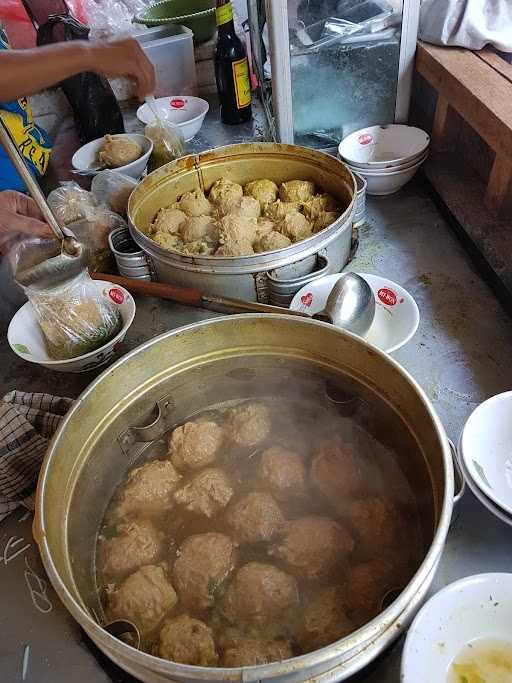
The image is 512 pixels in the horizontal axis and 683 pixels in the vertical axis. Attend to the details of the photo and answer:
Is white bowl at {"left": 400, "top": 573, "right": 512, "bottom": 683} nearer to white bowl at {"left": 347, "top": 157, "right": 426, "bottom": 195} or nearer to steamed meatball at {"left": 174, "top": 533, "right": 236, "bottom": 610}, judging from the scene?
steamed meatball at {"left": 174, "top": 533, "right": 236, "bottom": 610}

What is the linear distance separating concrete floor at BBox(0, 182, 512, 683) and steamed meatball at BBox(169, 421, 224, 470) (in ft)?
1.80

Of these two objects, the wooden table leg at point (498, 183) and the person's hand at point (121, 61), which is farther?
the wooden table leg at point (498, 183)

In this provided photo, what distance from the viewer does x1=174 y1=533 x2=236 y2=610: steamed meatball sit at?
4.41 ft

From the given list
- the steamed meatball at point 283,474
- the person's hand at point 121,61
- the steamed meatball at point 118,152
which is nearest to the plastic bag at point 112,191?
the steamed meatball at point 118,152

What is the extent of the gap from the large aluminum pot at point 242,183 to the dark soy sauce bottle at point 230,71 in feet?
3.84

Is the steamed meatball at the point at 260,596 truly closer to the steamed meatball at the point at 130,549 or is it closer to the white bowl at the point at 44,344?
the steamed meatball at the point at 130,549

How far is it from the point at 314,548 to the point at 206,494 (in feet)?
1.22

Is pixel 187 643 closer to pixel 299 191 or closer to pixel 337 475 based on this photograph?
pixel 337 475

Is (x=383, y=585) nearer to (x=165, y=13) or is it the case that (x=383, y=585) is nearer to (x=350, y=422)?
(x=350, y=422)

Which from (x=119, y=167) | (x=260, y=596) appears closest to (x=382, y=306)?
(x=260, y=596)

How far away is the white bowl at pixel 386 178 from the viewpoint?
106 inches

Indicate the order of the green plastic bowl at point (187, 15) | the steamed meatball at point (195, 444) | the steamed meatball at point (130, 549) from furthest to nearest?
1. the green plastic bowl at point (187, 15)
2. the steamed meatball at point (195, 444)
3. the steamed meatball at point (130, 549)

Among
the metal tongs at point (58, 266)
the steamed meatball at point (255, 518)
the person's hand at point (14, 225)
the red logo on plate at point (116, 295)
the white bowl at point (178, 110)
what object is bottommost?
the white bowl at point (178, 110)

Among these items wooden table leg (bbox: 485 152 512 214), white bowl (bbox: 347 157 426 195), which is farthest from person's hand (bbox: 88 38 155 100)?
wooden table leg (bbox: 485 152 512 214)
